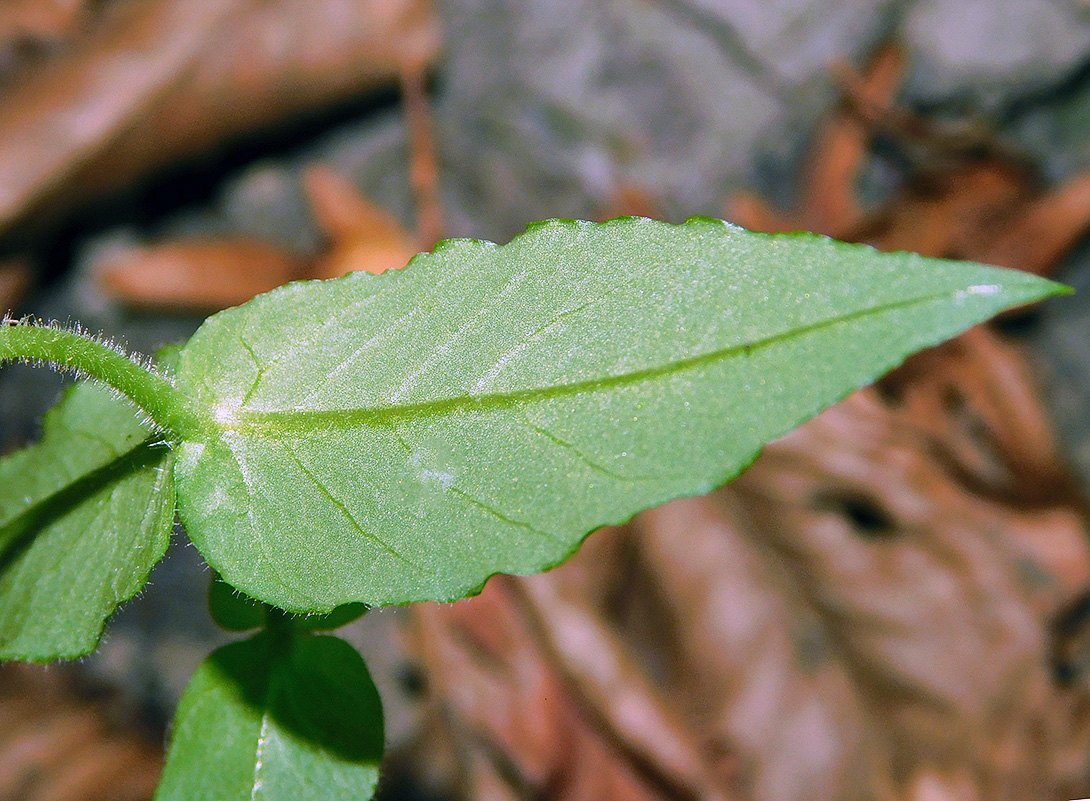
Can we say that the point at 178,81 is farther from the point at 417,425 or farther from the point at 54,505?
the point at 417,425

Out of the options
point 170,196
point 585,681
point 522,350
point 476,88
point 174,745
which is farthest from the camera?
point 476,88

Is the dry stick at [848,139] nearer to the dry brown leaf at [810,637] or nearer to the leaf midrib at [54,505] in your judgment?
the dry brown leaf at [810,637]

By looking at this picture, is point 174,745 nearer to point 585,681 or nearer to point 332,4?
point 585,681

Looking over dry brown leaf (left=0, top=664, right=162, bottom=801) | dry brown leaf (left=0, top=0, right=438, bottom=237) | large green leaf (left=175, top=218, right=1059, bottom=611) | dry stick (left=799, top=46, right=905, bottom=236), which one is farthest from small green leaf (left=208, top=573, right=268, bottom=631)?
dry stick (left=799, top=46, right=905, bottom=236)

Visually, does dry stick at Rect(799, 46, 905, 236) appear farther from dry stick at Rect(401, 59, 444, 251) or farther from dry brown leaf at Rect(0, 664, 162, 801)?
dry brown leaf at Rect(0, 664, 162, 801)

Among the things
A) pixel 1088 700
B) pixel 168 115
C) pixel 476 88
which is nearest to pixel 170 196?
pixel 168 115

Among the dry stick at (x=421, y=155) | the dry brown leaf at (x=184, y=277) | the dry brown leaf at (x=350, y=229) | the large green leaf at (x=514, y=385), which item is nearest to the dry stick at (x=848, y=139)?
the dry stick at (x=421, y=155)
